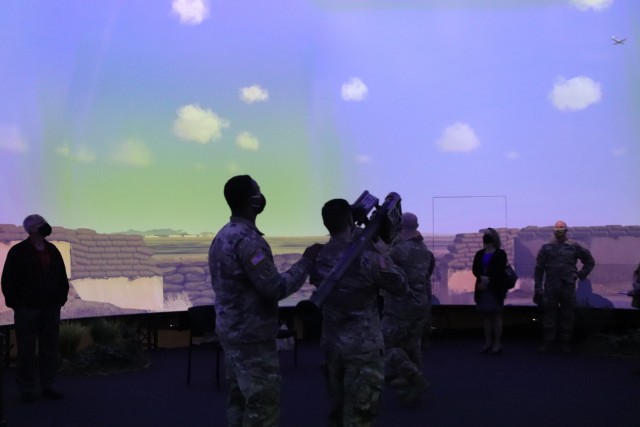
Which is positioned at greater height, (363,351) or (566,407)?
(363,351)

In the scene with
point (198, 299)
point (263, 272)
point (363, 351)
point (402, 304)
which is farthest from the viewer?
point (198, 299)

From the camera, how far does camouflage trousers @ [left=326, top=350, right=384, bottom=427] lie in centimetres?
337

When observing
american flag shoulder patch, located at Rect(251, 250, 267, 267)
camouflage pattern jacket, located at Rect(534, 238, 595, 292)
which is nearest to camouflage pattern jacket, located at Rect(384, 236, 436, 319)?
american flag shoulder patch, located at Rect(251, 250, 267, 267)

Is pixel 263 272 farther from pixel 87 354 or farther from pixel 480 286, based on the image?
pixel 480 286

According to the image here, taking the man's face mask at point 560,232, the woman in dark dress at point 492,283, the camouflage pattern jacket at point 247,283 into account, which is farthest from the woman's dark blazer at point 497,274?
the camouflage pattern jacket at point 247,283

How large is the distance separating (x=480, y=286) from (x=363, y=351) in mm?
5125

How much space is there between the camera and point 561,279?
828 cm

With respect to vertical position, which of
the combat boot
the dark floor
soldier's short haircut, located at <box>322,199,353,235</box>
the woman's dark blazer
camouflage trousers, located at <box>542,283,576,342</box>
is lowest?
the dark floor

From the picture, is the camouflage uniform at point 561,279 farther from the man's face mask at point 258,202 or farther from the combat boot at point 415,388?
the man's face mask at point 258,202

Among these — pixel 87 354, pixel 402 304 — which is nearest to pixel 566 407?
pixel 402 304

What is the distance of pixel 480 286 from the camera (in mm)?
8258

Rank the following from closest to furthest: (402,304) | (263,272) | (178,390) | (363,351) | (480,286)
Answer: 1. (263,272)
2. (363,351)
3. (402,304)
4. (178,390)
5. (480,286)

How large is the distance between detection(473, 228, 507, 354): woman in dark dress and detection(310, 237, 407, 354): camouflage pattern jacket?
498 cm

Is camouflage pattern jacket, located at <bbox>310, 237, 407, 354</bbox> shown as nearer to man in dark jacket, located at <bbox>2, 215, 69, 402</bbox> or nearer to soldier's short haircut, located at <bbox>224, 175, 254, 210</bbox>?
soldier's short haircut, located at <bbox>224, 175, 254, 210</bbox>
